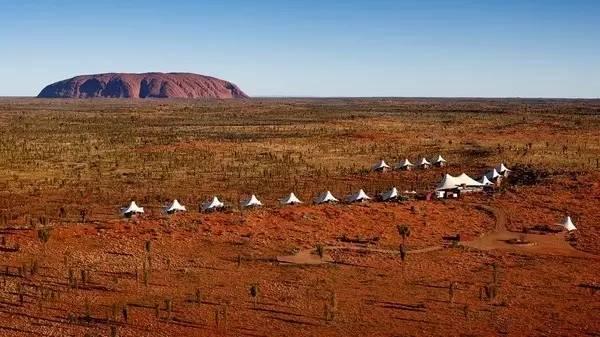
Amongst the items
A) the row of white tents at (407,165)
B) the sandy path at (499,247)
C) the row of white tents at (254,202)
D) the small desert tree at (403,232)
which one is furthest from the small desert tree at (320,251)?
the row of white tents at (407,165)

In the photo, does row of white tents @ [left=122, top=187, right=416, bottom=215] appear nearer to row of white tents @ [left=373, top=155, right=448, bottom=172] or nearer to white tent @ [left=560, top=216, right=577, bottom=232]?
white tent @ [left=560, top=216, right=577, bottom=232]

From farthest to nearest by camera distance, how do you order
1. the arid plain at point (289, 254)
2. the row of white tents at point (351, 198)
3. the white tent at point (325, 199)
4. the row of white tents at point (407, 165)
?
the row of white tents at point (407, 165), the white tent at point (325, 199), the row of white tents at point (351, 198), the arid plain at point (289, 254)

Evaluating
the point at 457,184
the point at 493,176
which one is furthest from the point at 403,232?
the point at 493,176

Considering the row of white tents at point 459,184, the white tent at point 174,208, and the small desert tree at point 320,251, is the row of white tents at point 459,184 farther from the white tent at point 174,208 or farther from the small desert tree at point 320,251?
the white tent at point 174,208

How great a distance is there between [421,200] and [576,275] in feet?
53.5

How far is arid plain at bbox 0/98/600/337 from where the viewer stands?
880 inches

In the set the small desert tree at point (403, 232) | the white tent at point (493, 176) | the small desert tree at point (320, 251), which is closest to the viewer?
the small desert tree at point (320, 251)

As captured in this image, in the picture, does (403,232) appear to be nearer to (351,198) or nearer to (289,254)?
(289,254)

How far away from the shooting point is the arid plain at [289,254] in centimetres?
2234

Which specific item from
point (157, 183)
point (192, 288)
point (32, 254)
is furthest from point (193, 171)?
point (192, 288)

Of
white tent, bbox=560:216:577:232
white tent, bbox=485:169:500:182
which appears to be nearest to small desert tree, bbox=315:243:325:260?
white tent, bbox=560:216:577:232

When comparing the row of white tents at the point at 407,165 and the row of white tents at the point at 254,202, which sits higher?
the row of white tents at the point at 407,165

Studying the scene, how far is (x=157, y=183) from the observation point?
174 ft

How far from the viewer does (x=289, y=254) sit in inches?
1219
